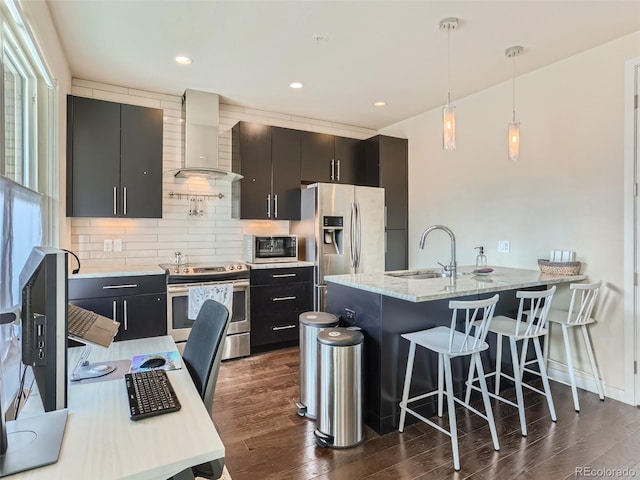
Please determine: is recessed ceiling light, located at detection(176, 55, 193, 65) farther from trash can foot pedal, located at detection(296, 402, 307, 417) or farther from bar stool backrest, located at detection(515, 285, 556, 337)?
bar stool backrest, located at detection(515, 285, 556, 337)

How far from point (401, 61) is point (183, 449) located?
3156 millimetres

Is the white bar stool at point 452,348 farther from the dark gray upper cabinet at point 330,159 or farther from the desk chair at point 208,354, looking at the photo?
the dark gray upper cabinet at point 330,159

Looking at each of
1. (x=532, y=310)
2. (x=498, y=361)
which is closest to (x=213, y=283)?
(x=498, y=361)

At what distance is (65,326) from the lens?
992mm

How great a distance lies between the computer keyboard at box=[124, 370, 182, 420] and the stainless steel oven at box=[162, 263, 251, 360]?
1876 millimetres

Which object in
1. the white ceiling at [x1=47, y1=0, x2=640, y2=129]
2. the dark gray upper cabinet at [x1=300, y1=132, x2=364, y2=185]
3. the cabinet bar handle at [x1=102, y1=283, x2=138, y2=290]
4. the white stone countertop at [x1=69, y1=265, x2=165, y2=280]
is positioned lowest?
the cabinet bar handle at [x1=102, y1=283, x2=138, y2=290]

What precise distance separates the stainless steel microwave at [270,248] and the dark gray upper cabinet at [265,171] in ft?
1.03

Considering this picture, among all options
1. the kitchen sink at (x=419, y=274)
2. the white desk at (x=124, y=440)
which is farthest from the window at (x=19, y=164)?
the kitchen sink at (x=419, y=274)

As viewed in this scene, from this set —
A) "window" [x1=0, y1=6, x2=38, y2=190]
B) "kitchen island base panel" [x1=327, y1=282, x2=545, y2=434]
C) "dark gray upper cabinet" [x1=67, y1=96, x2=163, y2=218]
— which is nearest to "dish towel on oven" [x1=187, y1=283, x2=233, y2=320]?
"dark gray upper cabinet" [x1=67, y1=96, x2=163, y2=218]

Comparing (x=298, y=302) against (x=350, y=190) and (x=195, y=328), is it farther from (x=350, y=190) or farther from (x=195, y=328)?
(x=195, y=328)

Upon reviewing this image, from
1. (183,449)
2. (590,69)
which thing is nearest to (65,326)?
(183,449)

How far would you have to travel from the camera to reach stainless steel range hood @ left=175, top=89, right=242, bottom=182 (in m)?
3.76

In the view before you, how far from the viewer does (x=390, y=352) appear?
234 cm

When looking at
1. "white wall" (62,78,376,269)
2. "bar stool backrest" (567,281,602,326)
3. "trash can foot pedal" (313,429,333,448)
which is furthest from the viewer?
"white wall" (62,78,376,269)
